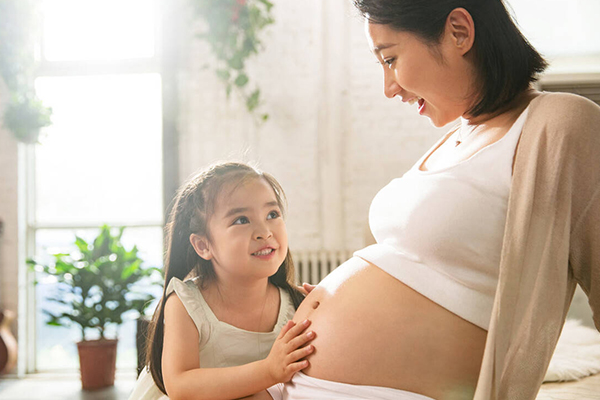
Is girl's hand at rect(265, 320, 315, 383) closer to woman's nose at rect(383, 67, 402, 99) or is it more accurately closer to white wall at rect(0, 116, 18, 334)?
woman's nose at rect(383, 67, 402, 99)

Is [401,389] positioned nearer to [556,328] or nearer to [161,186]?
[556,328]

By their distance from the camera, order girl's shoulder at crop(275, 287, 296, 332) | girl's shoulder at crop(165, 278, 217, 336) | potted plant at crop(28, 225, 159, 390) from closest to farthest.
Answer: girl's shoulder at crop(165, 278, 217, 336), girl's shoulder at crop(275, 287, 296, 332), potted plant at crop(28, 225, 159, 390)

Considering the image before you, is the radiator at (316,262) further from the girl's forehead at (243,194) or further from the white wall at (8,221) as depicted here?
the girl's forehead at (243,194)

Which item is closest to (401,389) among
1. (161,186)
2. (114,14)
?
(161,186)

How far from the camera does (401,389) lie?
94 cm

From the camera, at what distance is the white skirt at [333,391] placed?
921mm

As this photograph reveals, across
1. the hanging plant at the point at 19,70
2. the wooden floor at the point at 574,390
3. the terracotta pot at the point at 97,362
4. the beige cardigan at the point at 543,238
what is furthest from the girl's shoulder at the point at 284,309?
the hanging plant at the point at 19,70

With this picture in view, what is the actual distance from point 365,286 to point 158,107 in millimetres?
3973

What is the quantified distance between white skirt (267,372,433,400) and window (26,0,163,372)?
3.75 m

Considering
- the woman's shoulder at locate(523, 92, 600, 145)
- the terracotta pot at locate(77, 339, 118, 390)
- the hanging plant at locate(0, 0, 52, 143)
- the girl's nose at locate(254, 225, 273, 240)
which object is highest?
the hanging plant at locate(0, 0, 52, 143)

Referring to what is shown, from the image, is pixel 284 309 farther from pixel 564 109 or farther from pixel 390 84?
pixel 564 109

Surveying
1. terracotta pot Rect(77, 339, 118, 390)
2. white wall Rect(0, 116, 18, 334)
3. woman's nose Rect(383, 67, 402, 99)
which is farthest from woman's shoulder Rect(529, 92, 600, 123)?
white wall Rect(0, 116, 18, 334)

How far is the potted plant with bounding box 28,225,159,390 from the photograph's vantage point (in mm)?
3779

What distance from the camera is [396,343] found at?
3.11 feet
